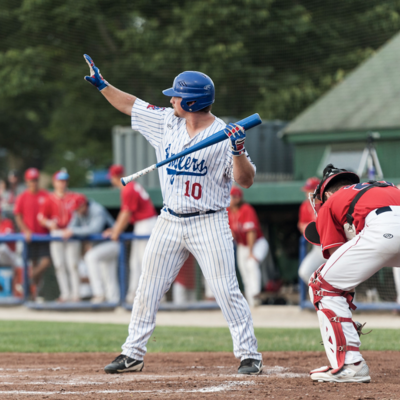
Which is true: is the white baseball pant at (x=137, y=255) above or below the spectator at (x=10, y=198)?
below

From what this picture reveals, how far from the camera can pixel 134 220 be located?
Answer: 10266 millimetres

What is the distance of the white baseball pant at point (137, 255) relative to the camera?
396 inches

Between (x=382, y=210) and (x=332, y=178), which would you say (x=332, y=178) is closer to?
(x=332, y=178)

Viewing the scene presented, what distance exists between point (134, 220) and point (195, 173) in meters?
5.70

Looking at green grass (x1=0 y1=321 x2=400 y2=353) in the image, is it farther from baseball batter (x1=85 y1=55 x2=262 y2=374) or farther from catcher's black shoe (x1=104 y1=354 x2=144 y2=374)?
baseball batter (x1=85 y1=55 x2=262 y2=374)

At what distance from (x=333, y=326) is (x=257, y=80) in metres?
16.2

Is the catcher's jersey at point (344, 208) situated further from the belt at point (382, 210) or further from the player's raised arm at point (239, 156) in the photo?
the player's raised arm at point (239, 156)

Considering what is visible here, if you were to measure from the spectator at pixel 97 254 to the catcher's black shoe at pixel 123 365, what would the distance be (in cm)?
544

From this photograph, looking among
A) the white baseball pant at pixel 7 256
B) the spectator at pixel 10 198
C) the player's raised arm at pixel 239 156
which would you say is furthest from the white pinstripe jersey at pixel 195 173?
the spectator at pixel 10 198

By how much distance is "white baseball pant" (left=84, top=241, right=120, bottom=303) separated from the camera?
10211mm

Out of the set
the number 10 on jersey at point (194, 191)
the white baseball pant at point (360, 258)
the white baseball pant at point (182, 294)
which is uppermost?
A: the number 10 on jersey at point (194, 191)

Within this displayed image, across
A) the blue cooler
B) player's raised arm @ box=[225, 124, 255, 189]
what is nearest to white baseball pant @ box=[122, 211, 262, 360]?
Answer: player's raised arm @ box=[225, 124, 255, 189]

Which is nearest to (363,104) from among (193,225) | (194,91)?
(194,91)

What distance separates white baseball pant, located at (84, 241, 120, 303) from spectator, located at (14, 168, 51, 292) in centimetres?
86
